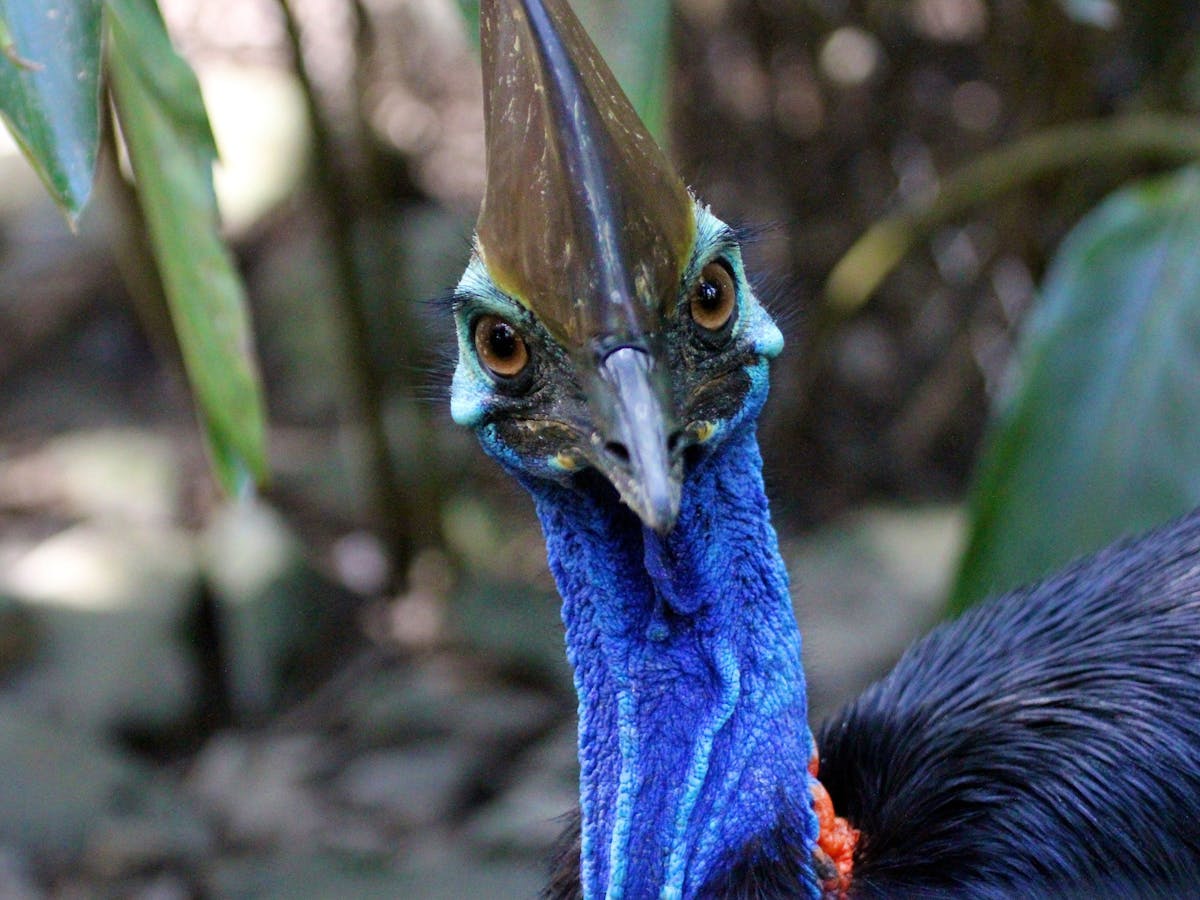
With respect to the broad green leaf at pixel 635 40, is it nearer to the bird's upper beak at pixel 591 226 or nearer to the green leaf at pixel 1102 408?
the bird's upper beak at pixel 591 226

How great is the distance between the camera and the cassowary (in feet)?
4.23

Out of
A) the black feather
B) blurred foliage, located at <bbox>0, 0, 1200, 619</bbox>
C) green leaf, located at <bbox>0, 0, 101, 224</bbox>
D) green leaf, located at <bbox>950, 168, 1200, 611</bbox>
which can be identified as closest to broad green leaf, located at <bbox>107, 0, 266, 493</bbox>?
green leaf, located at <bbox>0, 0, 101, 224</bbox>

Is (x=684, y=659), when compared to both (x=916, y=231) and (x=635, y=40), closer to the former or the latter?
(x=635, y=40)

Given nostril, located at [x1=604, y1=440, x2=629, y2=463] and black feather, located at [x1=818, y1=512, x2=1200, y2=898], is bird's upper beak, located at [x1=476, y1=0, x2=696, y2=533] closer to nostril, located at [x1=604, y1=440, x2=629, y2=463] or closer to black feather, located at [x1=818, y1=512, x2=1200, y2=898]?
nostril, located at [x1=604, y1=440, x2=629, y2=463]

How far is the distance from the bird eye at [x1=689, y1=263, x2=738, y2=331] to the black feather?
1.45 ft

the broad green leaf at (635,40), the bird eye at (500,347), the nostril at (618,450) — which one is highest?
the broad green leaf at (635,40)

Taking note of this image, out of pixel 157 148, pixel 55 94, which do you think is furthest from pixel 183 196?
pixel 55 94

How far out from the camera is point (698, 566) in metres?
1.45

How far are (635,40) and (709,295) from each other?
643mm

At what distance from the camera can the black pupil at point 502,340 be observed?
134cm

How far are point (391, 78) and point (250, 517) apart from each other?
4.42 ft

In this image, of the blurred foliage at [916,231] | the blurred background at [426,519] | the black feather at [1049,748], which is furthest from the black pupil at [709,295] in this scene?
the blurred background at [426,519]

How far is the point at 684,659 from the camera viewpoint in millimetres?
1464

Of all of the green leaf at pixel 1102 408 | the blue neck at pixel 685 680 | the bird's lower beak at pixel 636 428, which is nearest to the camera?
the bird's lower beak at pixel 636 428
